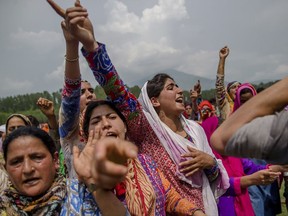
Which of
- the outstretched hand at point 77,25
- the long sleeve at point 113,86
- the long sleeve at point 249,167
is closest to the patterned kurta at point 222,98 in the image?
the long sleeve at point 249,167

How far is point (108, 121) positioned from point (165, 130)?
0.60 m

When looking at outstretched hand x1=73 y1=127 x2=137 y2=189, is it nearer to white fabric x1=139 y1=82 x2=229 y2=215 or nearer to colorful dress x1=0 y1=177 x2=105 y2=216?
colorful dress x1=0 y1=177 x2=105 y2=216

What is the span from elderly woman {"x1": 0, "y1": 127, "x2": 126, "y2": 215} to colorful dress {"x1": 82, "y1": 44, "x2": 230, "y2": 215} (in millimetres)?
481

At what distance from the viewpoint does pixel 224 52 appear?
4.66 meters

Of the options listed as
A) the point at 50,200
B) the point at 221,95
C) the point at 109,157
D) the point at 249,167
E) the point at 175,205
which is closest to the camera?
the point at 109,157

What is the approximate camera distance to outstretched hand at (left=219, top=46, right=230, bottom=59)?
15.0 feet

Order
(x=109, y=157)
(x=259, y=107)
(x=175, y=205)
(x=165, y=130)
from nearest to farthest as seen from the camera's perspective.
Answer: (x=109, y=157) → (x=259, y=107) → (x=175, y=205) → (x=165, y=130)

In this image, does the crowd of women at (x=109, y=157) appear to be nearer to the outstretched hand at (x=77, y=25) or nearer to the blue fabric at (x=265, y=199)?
the outstretched hand at (x=77, y=25)

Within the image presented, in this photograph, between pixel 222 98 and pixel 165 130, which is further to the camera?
pixel 222 98

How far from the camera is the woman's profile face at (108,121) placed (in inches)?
78.4

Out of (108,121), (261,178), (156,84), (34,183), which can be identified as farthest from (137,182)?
(261,178)

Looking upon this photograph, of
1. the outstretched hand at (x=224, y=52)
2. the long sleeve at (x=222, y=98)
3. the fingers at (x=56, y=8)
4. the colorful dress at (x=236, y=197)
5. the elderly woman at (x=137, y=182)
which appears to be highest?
the outstretched hand at (x=224, y=52)

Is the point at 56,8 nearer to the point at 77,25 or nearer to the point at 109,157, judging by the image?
the point at 77,25

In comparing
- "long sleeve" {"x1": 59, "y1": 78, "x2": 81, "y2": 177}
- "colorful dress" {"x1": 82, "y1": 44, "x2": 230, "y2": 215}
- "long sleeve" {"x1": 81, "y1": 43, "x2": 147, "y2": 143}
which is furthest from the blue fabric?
"long sleeve" {"x1": 59, "y1": 78, "x2": 81, "y2": 177}
